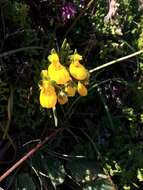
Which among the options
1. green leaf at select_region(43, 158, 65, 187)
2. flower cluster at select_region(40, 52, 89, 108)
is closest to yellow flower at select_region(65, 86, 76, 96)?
flower cluster at select_region(40, 52, 89, 108)

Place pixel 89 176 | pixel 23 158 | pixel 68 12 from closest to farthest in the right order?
pixel 23 158 → pixel 89 176 → pixel 68 12

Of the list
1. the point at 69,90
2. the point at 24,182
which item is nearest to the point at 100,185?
the point at 24,182

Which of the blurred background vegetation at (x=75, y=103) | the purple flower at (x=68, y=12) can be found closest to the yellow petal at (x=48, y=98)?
the blurred background vegetation at (x=75, y=103)

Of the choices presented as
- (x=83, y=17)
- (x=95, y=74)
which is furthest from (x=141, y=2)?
(x=95, y=74)

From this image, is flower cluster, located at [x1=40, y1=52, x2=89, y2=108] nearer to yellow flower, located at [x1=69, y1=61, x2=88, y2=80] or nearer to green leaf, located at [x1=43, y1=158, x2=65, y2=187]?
yellow flower, located at [x1=69, y1=61, x2=88, y2=80]

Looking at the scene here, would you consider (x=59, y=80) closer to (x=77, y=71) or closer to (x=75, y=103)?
(x=77, y=71)
